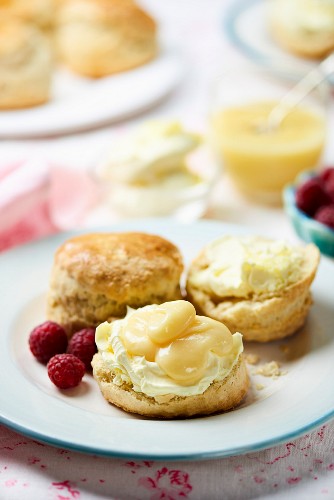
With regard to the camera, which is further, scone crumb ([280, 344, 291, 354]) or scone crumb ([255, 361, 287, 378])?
scone crumb ([280, 344, 291, 354])

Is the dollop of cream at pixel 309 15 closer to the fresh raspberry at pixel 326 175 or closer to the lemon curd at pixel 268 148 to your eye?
the lemon curd at pixel 268 148

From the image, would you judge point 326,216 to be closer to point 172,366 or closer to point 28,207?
point 28,207

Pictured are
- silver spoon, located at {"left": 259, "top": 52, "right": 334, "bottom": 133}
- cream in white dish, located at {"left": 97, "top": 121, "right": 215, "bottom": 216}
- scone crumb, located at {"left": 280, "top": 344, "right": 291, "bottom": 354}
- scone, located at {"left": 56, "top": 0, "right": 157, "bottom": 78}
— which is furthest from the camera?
scone, located at {"left": 56, "top": 0, "right": 157, "bottom": 78}

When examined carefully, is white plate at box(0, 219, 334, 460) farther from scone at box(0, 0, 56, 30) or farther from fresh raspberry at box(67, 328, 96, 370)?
scone at box(0, 0, 56, 30)

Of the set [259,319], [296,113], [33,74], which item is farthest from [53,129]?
[259,319]

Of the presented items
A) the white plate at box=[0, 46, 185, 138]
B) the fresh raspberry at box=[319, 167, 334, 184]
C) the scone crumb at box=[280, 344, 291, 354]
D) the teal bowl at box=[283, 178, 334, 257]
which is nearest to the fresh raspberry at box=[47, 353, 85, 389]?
the scone crumb at box=[280, 344, 291, 354]

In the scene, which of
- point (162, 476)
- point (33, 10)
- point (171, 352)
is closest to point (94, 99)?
point (33, 10)

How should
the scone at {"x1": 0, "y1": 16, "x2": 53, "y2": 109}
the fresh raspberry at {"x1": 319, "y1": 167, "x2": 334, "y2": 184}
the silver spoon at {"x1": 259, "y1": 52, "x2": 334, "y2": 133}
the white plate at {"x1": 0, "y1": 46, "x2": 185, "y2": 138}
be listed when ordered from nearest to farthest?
the fresh raspberry at {"x1": 319, "y1": 167, "x2": 334, "y2": 184} → the silver spoon at {"x1": 259, "y1": 52, "x2": 334, "y2": 133} → the white plate at {"x1": 0, "y1": 46, "x2": 185, "y2": 138} → the scone at {"x1": 0, "y1": 16, "x2": 53, "y2": 109}
